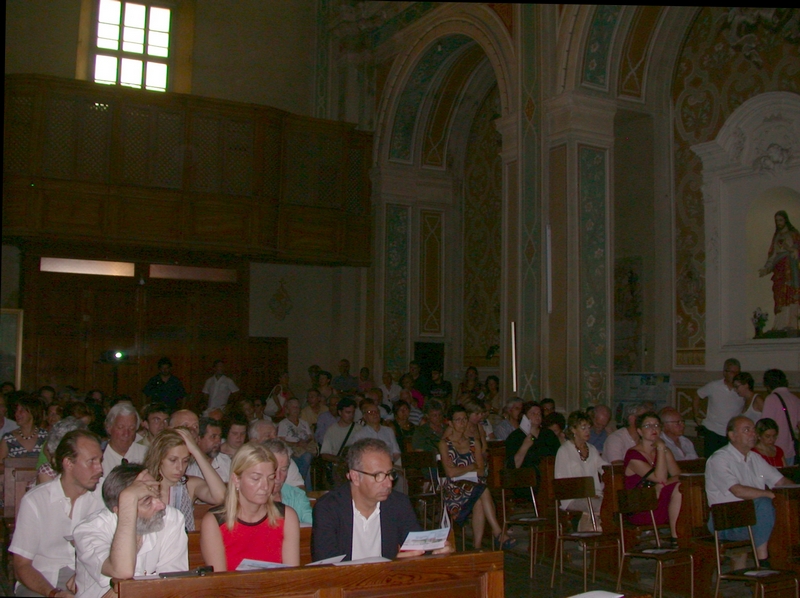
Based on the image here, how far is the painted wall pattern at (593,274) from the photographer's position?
11.1 meters

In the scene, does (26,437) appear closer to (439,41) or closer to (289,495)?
(289,495)

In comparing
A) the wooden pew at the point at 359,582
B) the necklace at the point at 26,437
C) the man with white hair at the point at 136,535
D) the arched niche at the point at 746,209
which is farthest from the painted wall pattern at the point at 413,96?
the wooden pew at the point at 359,582

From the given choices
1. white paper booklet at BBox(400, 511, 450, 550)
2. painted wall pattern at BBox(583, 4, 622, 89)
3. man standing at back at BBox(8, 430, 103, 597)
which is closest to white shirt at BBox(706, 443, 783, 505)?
white paper booklet at BBox(400, 511, 450, 550)

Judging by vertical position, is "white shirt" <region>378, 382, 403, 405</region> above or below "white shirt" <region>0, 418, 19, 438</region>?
above

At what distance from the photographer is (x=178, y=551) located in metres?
3.57

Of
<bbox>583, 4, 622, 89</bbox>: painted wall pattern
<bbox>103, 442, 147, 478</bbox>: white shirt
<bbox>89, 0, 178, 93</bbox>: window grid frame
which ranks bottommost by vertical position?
<bbox>103, 442, 147, 478</bbox>: white shirt

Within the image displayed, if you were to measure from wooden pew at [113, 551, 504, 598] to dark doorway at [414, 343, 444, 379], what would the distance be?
41.0ft

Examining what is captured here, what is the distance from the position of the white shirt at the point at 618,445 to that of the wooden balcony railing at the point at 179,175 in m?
8.30

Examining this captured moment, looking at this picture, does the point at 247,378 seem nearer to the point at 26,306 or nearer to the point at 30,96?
the point at 26,306

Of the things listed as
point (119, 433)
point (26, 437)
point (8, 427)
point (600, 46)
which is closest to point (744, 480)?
point (119, 433)

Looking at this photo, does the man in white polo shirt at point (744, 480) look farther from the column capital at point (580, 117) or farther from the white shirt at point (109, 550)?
the column capital at point (580, 117)

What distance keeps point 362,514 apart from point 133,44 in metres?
14.5

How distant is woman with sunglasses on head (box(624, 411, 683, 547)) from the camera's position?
6.52 meters

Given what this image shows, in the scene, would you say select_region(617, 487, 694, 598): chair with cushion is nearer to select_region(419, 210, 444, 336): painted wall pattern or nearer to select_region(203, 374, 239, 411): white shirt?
select_region(203, 374, 239, 411): white shirt
